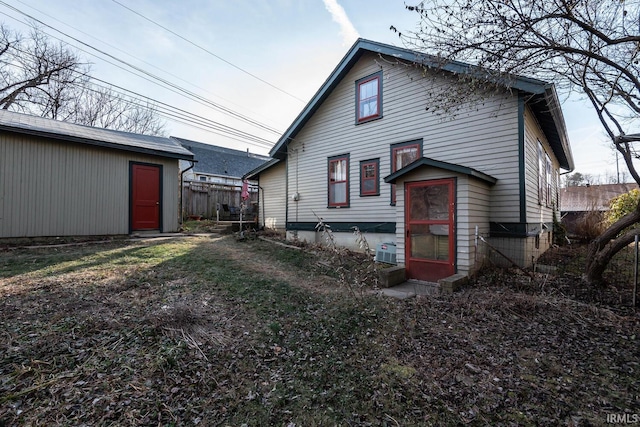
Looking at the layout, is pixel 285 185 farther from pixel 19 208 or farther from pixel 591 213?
pixel 591 213

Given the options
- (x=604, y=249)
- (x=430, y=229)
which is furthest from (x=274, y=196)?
(x=604, y=249)

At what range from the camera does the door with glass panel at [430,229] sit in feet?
18.4

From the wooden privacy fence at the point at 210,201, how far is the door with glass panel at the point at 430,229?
10143 mm

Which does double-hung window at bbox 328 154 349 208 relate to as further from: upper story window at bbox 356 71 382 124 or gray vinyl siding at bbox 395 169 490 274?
gray vinyl siding at bbox 395 169 490 274

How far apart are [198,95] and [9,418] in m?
16.5

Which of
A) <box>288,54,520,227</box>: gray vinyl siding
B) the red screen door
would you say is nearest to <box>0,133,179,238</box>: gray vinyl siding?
the red screen door

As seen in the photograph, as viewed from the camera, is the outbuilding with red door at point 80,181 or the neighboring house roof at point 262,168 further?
the neighboring house roof at point 262,168

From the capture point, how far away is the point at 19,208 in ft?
25.9

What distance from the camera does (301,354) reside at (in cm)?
299

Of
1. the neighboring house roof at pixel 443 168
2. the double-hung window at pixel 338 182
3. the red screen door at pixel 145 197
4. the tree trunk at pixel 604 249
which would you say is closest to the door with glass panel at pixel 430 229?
the neighboring house roof at pixel 443 168

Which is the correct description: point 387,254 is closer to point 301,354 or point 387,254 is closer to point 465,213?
point 465,213

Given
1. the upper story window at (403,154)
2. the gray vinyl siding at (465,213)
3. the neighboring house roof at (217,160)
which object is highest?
the neighboring house roof at (217,160)

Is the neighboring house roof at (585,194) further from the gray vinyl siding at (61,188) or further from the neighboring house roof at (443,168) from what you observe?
the gray vinyl siding at (61,188)

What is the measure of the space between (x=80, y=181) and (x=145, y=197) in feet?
5.96
